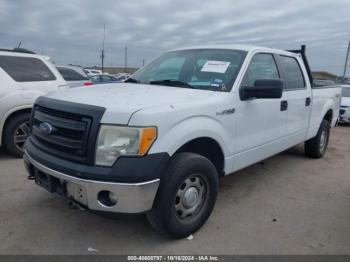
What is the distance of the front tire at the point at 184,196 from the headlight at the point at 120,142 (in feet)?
1.17

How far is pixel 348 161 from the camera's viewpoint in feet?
19.1

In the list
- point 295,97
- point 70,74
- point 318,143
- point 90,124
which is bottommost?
point 318,143

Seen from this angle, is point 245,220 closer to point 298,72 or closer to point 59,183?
point 59,183

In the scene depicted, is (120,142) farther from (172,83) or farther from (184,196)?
(172,83)

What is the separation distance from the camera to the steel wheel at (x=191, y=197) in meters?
2.77

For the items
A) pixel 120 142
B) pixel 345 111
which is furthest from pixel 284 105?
pixel 345 111

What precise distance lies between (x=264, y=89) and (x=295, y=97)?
1514mm

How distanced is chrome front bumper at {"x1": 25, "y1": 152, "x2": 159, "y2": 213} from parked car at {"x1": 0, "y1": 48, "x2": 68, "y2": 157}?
3.19m

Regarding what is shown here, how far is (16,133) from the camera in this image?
520 centimetres

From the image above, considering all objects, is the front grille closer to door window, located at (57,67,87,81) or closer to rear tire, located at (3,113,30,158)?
rear tire, located at (3,113,30,158)

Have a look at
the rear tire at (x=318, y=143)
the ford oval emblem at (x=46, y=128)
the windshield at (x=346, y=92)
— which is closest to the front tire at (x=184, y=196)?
the ford oval emblem at (x=46, y=128)

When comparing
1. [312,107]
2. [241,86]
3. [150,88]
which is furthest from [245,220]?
[312,107]

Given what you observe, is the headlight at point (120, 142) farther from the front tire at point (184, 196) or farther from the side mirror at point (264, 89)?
the side mirror at point (264, 89)

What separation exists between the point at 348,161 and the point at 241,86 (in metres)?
3.73
